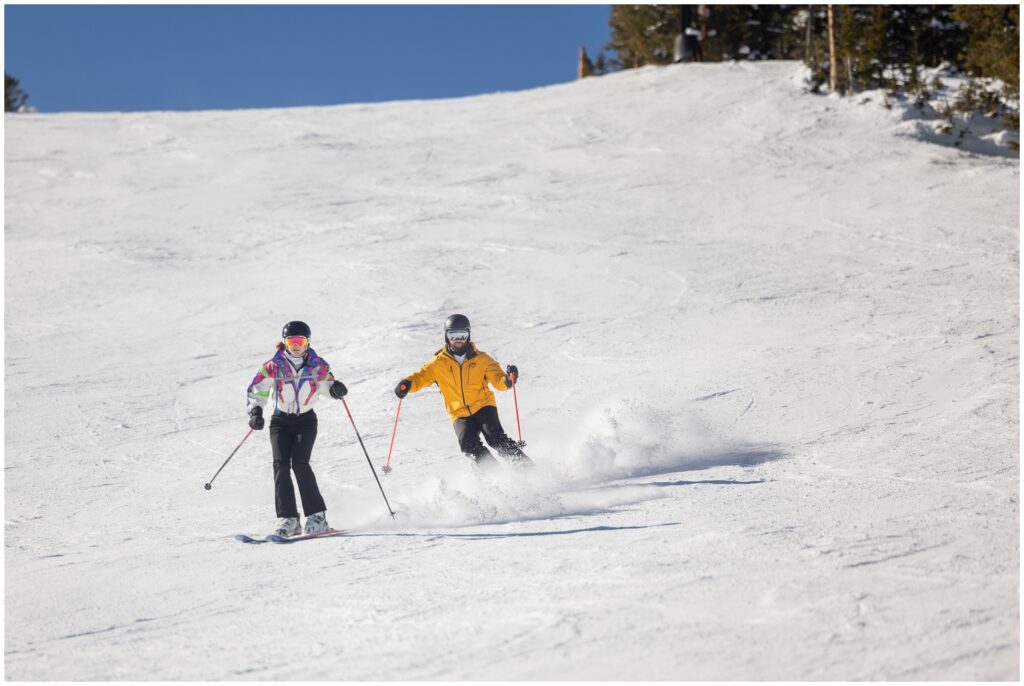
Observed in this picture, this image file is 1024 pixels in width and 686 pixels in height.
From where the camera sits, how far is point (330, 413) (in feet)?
31.2

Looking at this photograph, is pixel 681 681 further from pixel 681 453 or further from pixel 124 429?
pixel 124 429

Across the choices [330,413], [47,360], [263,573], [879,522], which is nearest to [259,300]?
[47,360]

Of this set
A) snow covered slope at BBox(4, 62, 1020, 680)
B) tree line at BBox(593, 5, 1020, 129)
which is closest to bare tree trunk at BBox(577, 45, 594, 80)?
tree line at BBox(593, 5, 1020, 129)

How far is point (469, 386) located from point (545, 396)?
2624 millimetres

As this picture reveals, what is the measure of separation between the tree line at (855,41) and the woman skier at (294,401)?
16939 mm

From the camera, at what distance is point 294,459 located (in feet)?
19.5

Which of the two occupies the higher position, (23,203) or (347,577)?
(23,203)

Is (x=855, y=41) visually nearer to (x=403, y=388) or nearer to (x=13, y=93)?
(x=403, y=388)

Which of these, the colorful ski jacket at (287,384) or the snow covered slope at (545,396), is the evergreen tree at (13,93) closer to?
the snow covered slope at (545,396)

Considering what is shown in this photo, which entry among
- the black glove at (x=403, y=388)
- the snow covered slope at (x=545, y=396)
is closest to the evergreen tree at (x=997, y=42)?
the snow covered slope at (x=545, y=396)

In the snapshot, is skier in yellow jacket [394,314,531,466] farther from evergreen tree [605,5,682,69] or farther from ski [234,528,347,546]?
evergreen tree [605,5,682,69]

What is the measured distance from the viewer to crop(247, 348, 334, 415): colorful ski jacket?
5.94 m

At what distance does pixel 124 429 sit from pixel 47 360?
2.92m

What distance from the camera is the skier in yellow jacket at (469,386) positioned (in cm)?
669
